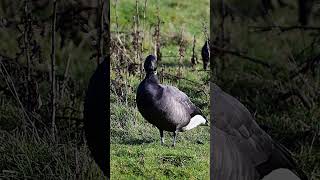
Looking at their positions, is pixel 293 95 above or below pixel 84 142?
above

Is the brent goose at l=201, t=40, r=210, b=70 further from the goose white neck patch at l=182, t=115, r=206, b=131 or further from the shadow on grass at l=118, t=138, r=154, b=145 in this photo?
the shadow on grass at l=118, t=138, r=154, b=145

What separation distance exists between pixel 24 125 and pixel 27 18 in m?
0.90

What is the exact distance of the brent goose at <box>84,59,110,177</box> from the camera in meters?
4.93

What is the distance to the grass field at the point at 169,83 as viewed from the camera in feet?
16.1

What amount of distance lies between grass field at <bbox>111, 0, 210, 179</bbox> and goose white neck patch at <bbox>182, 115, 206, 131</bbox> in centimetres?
4

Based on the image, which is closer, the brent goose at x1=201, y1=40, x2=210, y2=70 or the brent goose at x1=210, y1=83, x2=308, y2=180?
the brent goose at x1=210, y1=83, x2=308, y2=180

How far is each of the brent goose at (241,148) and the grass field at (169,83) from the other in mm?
100

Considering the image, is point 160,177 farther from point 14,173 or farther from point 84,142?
point 14,173

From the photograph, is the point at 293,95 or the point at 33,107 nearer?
the point at 293,95

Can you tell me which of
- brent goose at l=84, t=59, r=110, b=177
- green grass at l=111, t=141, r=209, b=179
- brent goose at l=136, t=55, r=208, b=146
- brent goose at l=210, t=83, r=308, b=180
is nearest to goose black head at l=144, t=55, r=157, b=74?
brent goose at l=136, t=55, r=208, b=146

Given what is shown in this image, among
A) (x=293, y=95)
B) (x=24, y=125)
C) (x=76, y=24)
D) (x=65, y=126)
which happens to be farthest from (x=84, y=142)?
(x=293, y=95)

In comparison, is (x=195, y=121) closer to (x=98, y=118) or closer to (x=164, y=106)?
(x=164, y=106)

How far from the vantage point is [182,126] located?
194 inches

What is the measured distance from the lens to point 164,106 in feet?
16.0
